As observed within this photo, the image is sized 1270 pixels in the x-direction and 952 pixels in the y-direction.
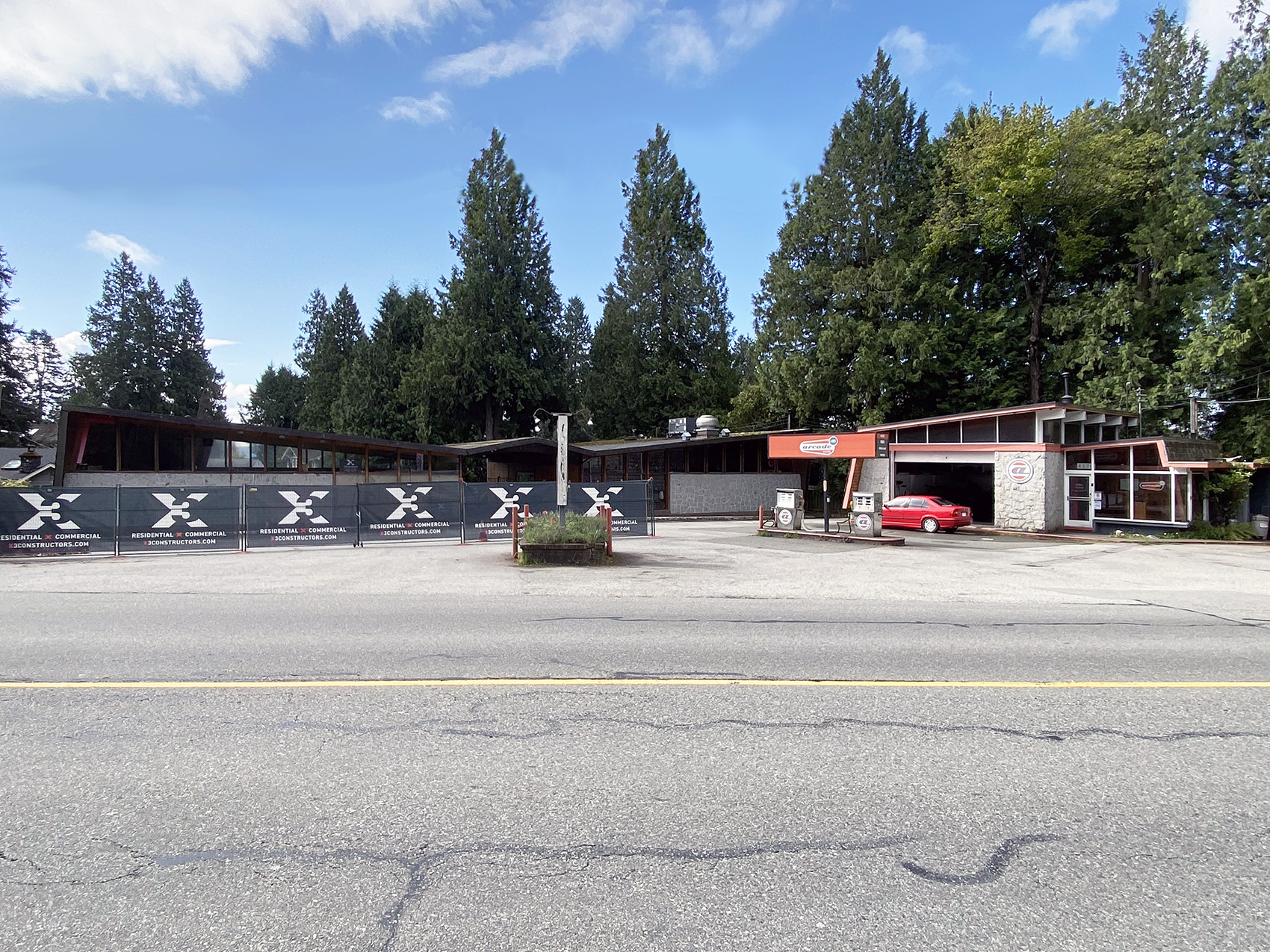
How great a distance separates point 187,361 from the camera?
221ft

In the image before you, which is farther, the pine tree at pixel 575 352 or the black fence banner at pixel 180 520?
the pine tree at pixel 575 352

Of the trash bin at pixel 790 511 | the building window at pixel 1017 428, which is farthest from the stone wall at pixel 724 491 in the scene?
the building window at pixel 1017 428

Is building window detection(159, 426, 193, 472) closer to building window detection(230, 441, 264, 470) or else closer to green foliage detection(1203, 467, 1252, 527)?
building window detection(230, 441, 264, 470)

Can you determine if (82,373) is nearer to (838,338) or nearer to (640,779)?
(838,338)

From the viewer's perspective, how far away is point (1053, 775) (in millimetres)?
4219

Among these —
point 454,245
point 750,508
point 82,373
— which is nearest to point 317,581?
point 750,508

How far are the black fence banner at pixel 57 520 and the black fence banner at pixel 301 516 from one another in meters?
3.10

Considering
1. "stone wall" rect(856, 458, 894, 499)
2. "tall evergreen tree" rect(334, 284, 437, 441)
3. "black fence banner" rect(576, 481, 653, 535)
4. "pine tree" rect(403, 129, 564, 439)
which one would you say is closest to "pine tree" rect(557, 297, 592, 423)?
"pine tree" rect(403, 129, 564, 439)

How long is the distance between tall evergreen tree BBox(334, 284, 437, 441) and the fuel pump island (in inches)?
1278

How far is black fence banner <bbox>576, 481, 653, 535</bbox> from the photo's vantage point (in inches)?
839

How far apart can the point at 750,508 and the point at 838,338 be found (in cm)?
1039

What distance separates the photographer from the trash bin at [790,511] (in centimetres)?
2409

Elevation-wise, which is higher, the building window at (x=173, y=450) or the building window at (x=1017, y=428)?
the building window at (x=1017, y=428)

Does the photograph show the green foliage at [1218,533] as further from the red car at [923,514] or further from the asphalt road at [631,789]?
the asphalt road at [631,789]
